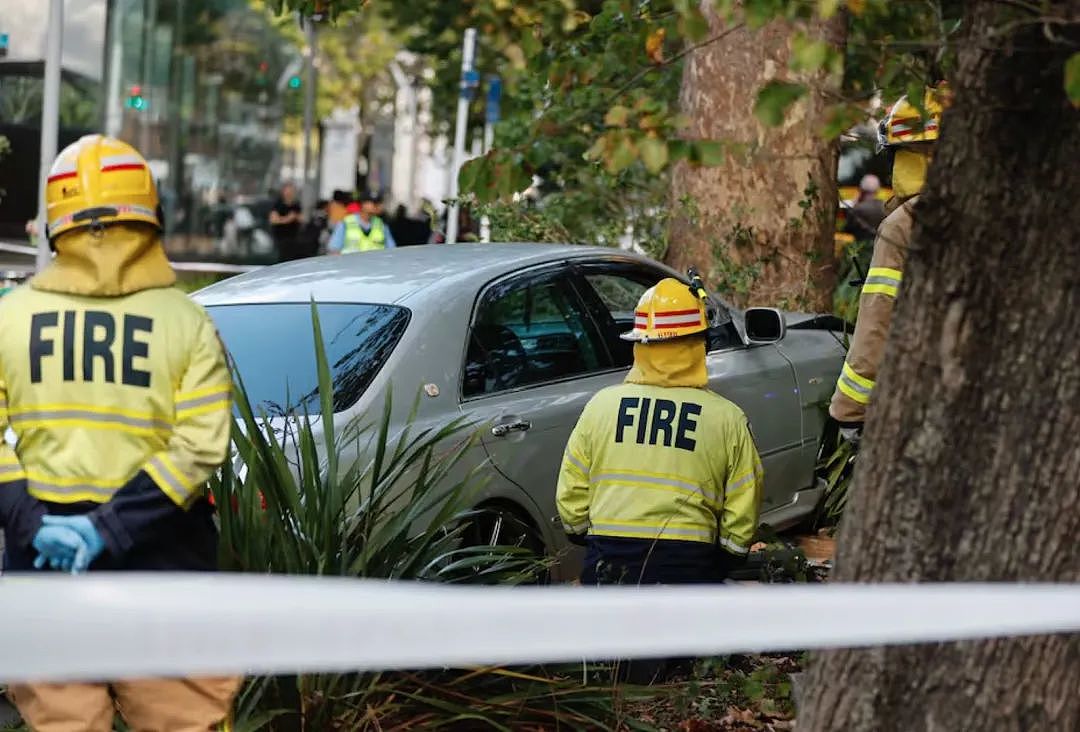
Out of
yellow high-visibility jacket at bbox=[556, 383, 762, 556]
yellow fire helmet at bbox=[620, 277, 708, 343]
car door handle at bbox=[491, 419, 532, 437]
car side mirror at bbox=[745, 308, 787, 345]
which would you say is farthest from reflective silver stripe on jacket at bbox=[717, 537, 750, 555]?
car side mirror at bbox=[745, 308, 787, 345]

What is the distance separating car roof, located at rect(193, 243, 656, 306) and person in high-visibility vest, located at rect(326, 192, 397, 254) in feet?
30.9

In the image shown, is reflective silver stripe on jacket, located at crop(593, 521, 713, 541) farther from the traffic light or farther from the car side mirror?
the traffic light

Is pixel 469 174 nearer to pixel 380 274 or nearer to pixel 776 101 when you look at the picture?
pixel 776 101

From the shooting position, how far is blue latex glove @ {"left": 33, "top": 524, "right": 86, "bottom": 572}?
3.71 metres

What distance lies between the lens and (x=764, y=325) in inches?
301

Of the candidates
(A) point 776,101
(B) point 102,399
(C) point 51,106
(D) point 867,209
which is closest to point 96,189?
(B) point 102,399

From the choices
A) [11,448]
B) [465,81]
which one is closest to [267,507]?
[11,448]

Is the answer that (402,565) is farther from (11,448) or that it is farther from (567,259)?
(567,259)

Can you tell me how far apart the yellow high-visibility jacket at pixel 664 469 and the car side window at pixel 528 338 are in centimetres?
78

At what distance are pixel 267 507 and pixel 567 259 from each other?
2.64 metres

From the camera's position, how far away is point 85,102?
24719 mm

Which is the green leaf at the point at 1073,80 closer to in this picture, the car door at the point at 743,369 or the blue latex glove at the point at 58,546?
the blue latex glove at the point at 58,546

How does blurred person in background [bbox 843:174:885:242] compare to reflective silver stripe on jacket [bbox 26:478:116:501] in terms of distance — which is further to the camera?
blurred person in background [bbox 843:174:885:242]

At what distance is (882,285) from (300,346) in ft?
6.52
